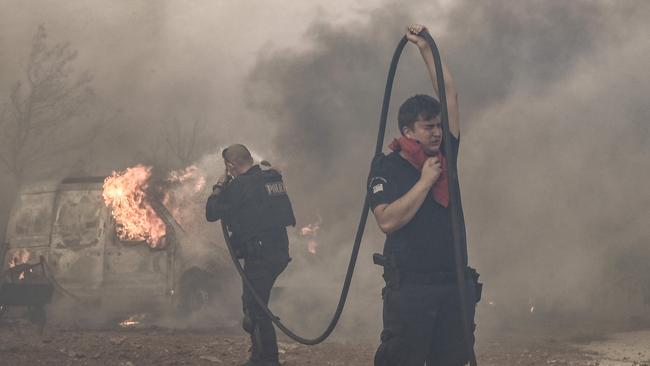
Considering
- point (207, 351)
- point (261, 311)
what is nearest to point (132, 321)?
point (207, 351)

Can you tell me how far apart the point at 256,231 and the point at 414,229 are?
109 inches

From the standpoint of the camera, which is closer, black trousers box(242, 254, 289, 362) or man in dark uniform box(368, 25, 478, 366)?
man in dark uniform box(368, 25, 478, 366)

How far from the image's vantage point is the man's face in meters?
3.31

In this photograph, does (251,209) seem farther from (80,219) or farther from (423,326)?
(80,219)

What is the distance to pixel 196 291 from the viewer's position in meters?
10.4

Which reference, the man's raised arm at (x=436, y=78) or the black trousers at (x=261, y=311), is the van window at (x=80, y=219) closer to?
the black trousers at (x=261, y=311)

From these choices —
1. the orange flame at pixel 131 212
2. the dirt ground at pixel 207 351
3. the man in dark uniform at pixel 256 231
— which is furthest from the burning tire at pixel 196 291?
the man in dark uniform at pixel 256 231

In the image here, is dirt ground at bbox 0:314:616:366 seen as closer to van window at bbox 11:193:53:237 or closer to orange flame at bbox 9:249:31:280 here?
orange flame at bbox 9:249:31:280

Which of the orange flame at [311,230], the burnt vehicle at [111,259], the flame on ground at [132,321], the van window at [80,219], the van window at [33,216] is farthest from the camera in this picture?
the orange flame at [311,230]

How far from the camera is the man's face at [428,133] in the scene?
3307mm

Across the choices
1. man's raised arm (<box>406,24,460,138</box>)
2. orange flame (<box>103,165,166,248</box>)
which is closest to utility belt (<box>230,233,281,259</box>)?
man's raised arm (<box>406,24,460,138</box>)

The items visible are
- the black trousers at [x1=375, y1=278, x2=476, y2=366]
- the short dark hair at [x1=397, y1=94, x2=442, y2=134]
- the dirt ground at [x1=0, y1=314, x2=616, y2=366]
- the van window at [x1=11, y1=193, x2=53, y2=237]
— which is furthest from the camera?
the van window at [x1=11, y1=193, x2=53, y2=237]

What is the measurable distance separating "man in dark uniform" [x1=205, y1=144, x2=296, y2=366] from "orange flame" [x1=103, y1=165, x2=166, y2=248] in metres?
4.70

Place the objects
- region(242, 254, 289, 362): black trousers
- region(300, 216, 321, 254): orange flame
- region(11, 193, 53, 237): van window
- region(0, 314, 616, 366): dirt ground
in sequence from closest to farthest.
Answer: region(242, 254, 289, 362): black trousers → region(0, 314, 616, 366): dirt ground → region(11, 193, 53, 237): van window → region(300, 216, 321, 254): orange flame
